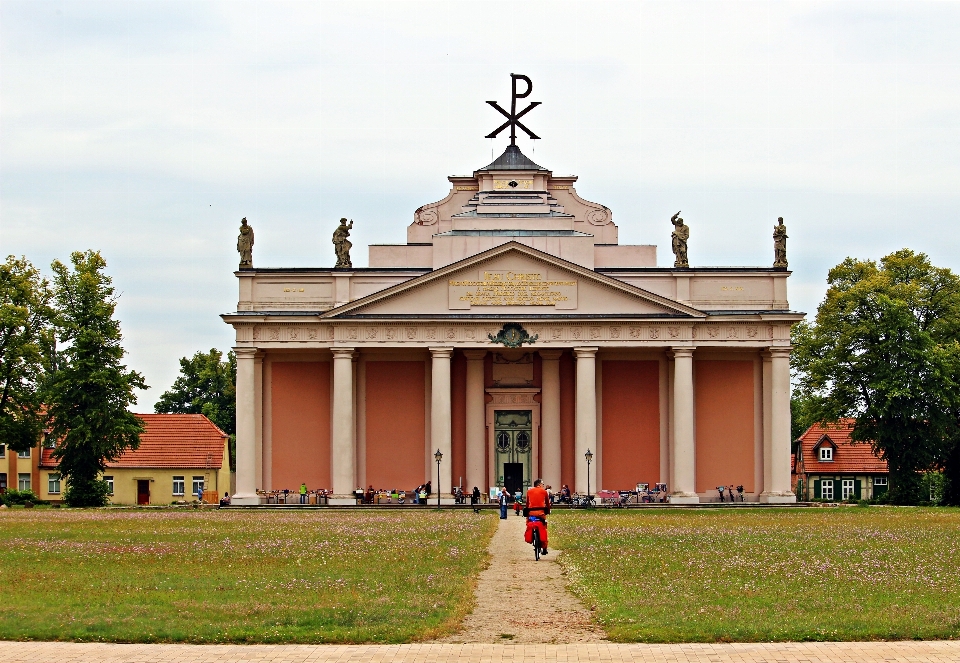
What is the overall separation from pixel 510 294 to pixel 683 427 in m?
9.49

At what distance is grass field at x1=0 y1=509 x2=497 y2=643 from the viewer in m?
17.8

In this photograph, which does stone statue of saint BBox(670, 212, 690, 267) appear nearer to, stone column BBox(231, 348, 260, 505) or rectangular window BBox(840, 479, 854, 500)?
stone column BBox(231, 348, 260, 505)

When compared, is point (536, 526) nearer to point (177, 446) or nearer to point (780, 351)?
point (780, 351)

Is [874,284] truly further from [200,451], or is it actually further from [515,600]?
[515,600]

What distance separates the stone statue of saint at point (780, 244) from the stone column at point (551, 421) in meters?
10.9

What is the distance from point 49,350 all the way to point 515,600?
47876mm

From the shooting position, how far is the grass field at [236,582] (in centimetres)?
1783

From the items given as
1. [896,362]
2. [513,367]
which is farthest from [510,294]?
[896,362]

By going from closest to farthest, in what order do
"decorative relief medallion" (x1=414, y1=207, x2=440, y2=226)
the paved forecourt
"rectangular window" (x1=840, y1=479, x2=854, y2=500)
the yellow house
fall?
the paved forecourt
"decorative relief medallion" (x1=414, y1=207, x2=440, y2=226)
the yellow house
"rectangular window" (x1=840, y1=479, x2=854, y2=500)

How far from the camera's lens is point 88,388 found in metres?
63.8

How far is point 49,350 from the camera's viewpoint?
64.7 m

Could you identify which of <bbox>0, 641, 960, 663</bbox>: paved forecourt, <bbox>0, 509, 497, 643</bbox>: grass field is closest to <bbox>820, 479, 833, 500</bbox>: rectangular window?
<bbox>0, 509, 497, 643</bbox>: grass field

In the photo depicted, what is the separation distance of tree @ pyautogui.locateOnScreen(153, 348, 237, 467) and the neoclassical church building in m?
44.2

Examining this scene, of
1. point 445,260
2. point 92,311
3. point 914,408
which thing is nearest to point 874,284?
point 914,408
